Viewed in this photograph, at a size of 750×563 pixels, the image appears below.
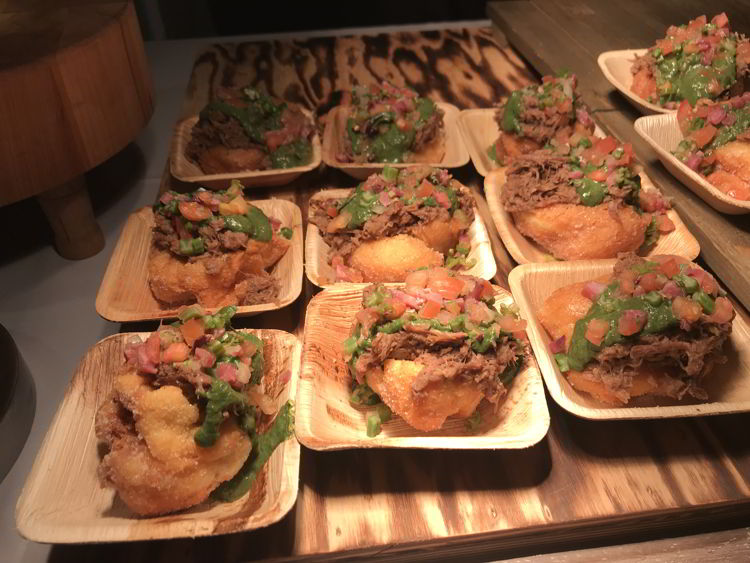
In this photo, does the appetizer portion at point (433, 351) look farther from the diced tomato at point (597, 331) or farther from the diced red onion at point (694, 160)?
the diced red onion at point (694, 160)

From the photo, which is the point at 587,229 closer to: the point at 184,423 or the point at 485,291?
the point at 485,291

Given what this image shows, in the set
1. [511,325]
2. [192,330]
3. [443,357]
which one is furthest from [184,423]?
[511,325]

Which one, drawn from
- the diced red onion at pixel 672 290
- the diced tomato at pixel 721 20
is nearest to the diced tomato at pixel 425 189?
the diced red onion at pixel 672 290

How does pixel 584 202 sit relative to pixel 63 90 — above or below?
below

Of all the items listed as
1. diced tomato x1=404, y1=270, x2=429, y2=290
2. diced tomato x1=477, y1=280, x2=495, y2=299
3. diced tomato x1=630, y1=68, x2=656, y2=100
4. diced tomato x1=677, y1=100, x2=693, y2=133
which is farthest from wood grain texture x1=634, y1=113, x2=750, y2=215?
diced tomato x1=404, y1=270, x2=429, y2=290

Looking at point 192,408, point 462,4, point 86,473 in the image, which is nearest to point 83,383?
point 86,473

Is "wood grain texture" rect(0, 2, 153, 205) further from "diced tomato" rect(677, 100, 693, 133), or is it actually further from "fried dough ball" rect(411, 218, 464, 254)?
→ "diced tomato" rect(677, 100, 693, 133)
